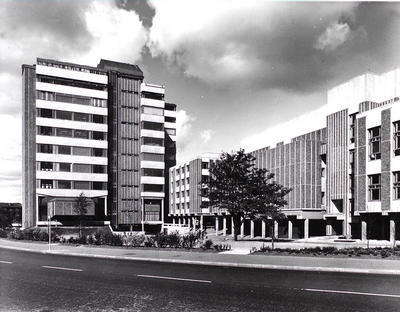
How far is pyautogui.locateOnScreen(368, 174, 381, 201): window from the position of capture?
1427 inches

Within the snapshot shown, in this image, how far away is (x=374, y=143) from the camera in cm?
3716

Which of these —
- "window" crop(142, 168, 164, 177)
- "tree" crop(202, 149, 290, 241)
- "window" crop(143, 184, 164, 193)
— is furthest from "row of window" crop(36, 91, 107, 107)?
"tree" crop(202, 149, 290, 241)

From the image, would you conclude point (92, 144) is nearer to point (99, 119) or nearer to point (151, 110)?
point (99, 119)

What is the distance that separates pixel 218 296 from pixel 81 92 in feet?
200

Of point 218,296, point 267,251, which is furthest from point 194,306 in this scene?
point 267,251

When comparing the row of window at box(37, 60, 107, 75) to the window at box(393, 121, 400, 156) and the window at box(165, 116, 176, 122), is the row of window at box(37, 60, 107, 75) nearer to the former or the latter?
the window at box(165, 116, 176, 122)

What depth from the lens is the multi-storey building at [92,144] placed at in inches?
2448

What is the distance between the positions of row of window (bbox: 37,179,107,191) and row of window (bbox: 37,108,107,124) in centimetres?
1063

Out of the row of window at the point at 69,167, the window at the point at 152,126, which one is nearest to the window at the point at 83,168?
the row of window at the point at 69,167

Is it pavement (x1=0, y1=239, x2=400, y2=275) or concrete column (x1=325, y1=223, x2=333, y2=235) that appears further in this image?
concrete column (x1=325, y1=223, x2=333, y2=235)

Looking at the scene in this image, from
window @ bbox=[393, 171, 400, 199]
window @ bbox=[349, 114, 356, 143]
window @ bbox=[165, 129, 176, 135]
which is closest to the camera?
window @ bbox=[393, 171, 400, 199]

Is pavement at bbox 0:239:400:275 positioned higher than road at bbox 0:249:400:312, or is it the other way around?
road at bbox 0:249:400:312

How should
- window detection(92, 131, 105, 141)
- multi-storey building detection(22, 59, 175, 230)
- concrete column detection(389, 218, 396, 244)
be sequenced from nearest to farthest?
concrete column detection(389, 218, 396, 244)
multi-storey building detection(22, 59, 175, 230)
window detection(92, 131, 105, 141)

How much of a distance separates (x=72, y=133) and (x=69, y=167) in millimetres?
5756
